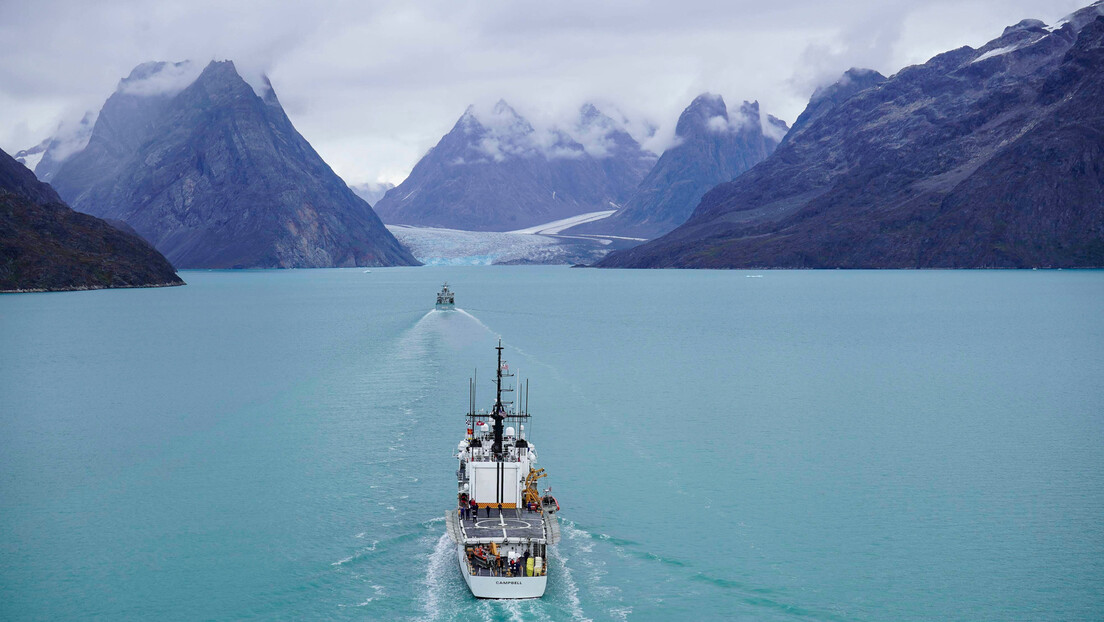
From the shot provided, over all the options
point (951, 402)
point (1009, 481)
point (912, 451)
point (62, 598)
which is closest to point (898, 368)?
point (951, 402)

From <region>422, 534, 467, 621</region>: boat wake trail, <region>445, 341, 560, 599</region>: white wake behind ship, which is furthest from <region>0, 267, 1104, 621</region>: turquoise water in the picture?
<region>445, 341, 560, 599</region>: white wake behind ship

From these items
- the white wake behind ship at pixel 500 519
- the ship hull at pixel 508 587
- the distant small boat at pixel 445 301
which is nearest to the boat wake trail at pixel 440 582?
the white wake behind ship at pixel 500 519

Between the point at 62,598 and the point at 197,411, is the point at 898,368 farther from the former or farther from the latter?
the point at 62,598

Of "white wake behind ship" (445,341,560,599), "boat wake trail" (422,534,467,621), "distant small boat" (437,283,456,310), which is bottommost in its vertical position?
"boat wake trail" (422,534,467,621)

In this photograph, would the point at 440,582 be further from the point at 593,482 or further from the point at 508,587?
the point at 593,482

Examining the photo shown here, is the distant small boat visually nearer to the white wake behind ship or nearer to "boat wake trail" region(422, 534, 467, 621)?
the white wake behind ship

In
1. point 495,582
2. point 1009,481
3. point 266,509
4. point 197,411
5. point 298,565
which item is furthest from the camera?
point 197,411

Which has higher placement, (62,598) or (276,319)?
(276,319)

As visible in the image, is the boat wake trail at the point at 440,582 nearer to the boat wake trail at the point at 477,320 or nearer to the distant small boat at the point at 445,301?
the boat wake trail at the point at 477,320
